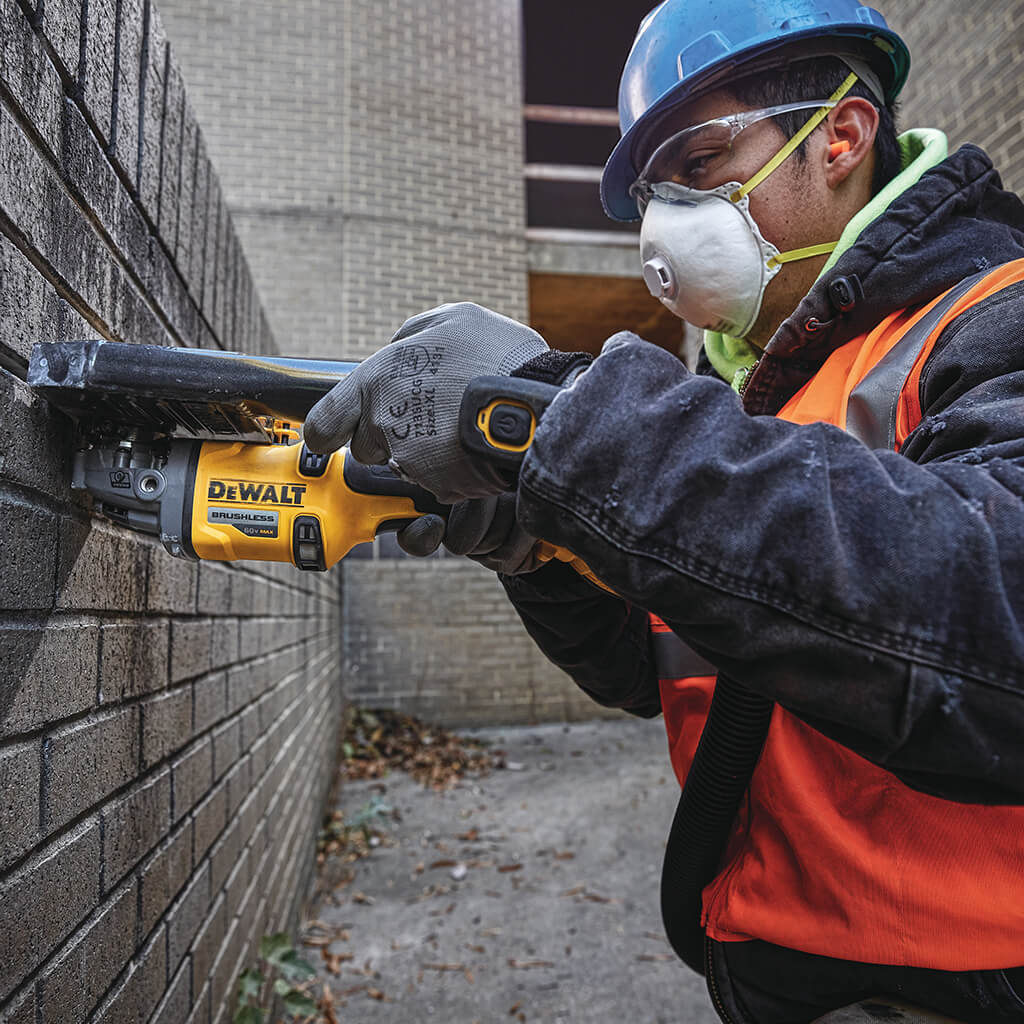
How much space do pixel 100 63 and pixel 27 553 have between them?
0.78m

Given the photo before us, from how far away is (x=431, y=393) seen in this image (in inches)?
38.6

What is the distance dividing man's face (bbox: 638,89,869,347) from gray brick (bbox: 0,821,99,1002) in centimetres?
154

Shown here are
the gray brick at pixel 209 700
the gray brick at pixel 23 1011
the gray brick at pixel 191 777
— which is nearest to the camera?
the gray brick at pixel 23 1011

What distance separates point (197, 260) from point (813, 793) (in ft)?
5.70

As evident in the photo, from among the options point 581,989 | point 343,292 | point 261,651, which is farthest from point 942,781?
point 343,292

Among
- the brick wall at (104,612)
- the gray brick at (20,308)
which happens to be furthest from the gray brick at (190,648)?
the gray brick at (20,308)

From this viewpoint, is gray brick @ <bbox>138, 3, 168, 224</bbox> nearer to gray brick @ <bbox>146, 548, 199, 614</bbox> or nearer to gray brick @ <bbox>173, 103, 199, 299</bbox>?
gray brick @ <bbox>173, 103, 199, 299</bbox>

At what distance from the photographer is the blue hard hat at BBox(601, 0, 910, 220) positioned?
5.11 ft

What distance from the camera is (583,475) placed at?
2.67 feet

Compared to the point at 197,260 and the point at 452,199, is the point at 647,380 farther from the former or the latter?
the point at 452,199

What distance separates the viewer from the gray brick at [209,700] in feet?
6.17

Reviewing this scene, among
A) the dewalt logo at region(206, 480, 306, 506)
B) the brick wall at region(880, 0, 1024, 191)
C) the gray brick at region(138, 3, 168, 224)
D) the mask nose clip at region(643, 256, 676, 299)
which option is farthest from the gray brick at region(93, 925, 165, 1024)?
the brick wall at region(880, 0, 1024, 191)

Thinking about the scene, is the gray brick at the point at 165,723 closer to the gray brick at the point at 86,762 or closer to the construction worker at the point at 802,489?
the gray brick at the point at 86,762

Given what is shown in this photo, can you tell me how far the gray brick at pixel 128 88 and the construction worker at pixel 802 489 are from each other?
2.22 feet
